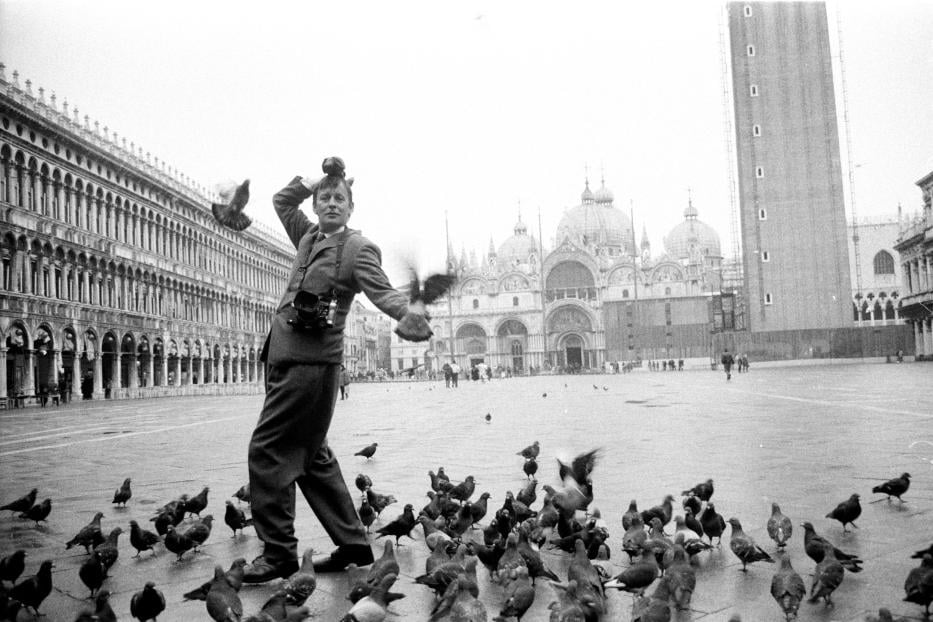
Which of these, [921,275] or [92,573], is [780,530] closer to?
[92,573]

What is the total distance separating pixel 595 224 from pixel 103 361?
215ft

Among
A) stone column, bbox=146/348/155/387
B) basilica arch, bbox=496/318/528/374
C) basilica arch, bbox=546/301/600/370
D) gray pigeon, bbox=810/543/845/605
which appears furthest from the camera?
basilica arch, bbox=496/318/528/374

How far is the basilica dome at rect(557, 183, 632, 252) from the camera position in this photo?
90.1 meters

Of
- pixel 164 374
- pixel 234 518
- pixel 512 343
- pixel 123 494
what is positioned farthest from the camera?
pixel 512 343

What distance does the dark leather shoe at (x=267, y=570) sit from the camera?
3.11 m

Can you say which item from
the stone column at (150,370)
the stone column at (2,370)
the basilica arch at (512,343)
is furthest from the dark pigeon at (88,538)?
the basilica arch at (512,343)

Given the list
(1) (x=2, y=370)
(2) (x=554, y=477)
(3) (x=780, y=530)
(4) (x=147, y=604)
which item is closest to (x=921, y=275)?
(1) (x=2, y=370)

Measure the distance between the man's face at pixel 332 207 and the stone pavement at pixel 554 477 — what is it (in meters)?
1.49

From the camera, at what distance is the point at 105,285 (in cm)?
3350

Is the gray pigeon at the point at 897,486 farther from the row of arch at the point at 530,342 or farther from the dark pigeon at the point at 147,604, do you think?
the row of arch at the point at 530,342

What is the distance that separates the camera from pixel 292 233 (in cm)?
390

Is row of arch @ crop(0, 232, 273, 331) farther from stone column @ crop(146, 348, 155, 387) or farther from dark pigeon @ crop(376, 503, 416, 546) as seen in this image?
dark pigeon @ crop(376, 503, 416, 546)

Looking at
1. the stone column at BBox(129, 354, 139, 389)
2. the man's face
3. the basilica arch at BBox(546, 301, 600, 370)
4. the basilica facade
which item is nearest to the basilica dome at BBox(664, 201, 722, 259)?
the basilica facade

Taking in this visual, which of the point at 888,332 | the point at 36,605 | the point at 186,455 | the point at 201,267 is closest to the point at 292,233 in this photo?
the point at 36,605
